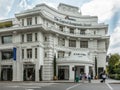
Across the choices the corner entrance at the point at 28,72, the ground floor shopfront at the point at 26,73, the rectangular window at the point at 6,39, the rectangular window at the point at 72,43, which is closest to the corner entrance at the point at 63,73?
the ground floor shopfront at the point at 26,73

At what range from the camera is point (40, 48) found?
168ft

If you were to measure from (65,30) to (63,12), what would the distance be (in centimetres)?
491

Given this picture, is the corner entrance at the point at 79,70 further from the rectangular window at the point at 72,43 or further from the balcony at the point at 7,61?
the balcony at the point at 7,61

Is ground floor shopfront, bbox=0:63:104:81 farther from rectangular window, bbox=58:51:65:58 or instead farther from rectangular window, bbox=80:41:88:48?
rectangular window, bbox=80:41:88:48

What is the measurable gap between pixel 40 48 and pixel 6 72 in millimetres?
9686

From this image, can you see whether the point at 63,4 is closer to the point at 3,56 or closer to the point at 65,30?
the point at 65,30

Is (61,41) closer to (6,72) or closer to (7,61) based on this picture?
(7,61)

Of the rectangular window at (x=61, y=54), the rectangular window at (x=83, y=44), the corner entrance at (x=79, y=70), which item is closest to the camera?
the corner entrance at (x=79, y=70)

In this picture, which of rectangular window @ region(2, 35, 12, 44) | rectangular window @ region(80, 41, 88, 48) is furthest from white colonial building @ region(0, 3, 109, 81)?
rectangular window @ region(80, 41, 88, 48)

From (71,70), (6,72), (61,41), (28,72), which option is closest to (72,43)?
(61,41)

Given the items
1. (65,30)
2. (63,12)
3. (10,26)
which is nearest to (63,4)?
(63,12)

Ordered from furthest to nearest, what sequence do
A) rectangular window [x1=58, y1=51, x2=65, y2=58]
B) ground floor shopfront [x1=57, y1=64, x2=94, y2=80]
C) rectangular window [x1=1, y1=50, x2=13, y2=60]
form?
rectangular window [x1=58, y1=51, x2=65, y2=58], rectangular window [x1=1, y1=50, x2=13, y2=60], ground floor shopfront [x1=57, y1=64, x2=94, y2=80]

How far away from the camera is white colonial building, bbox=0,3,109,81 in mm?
51625

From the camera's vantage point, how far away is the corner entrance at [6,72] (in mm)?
53750
